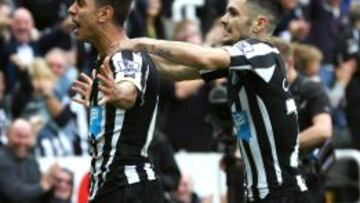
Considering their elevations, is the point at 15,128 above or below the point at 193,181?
above

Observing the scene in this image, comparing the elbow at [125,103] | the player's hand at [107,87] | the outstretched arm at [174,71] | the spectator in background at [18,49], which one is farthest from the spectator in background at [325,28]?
the player's hand at [107,87]

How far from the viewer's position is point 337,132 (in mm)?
16906

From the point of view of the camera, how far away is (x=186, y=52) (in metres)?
7.74

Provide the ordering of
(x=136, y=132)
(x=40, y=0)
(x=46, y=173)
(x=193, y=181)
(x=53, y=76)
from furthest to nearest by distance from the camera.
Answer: (x=40, y=0), (x=53, y=76), (x=193, y=181), (x=46, y=173), (x=136, y=132)

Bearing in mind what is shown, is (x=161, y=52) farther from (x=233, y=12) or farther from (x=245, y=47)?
(x=233, y=12)

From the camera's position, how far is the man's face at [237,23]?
829cm

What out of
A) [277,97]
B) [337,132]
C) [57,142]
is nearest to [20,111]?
[57,142]

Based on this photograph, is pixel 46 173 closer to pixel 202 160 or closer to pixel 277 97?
pixel 202 160

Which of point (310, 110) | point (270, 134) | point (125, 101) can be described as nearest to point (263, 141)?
point (270, 134)

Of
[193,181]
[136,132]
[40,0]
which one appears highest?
[40,0]

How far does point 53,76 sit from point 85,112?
2.07 feet

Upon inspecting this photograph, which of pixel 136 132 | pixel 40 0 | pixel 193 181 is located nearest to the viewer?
pixel 136 132

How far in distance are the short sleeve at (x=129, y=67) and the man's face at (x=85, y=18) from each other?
37cm

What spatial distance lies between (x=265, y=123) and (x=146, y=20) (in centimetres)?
883
